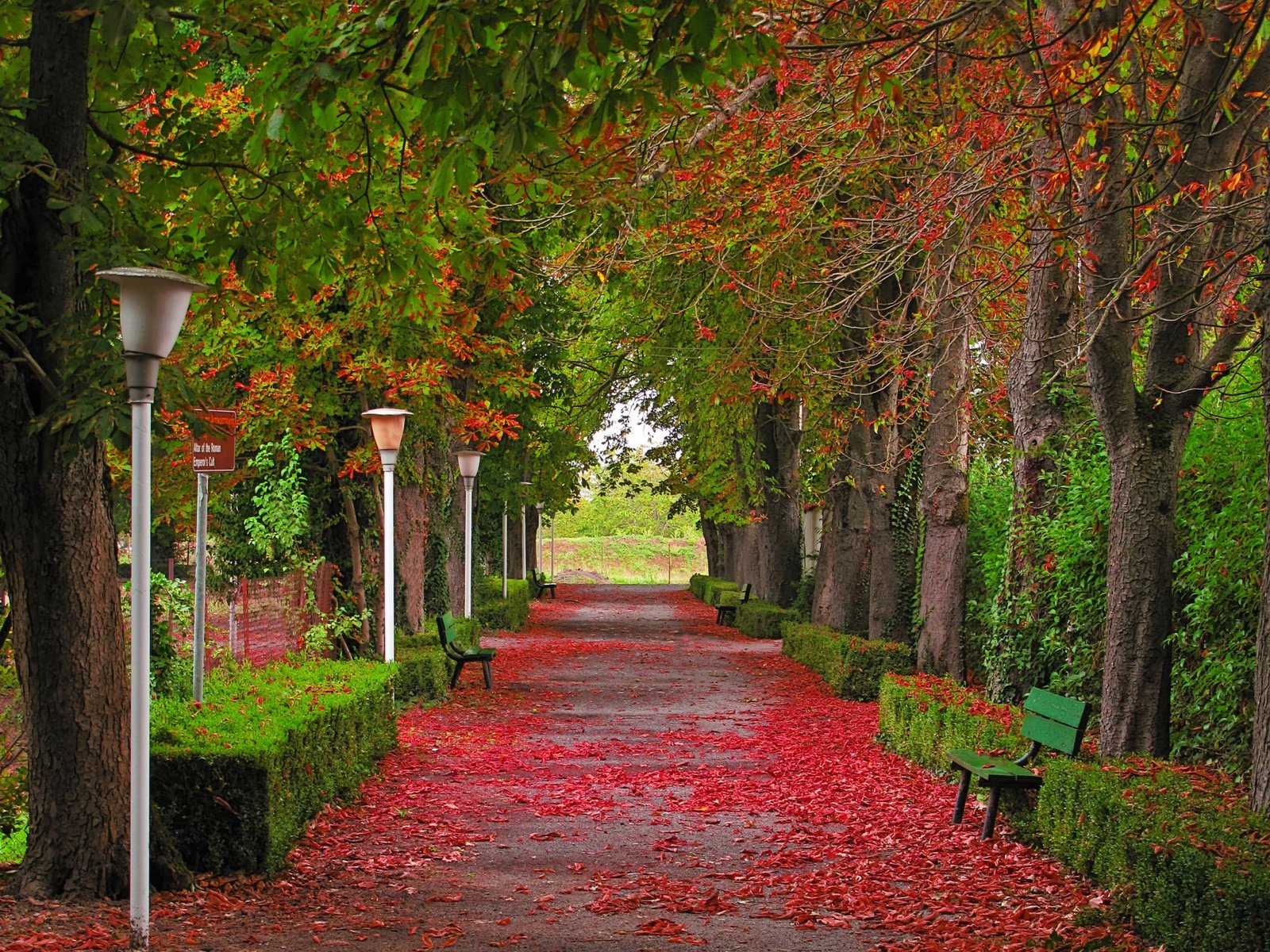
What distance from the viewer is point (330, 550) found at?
61.2 feet

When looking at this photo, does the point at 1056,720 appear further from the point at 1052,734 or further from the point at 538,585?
the point at 538,585

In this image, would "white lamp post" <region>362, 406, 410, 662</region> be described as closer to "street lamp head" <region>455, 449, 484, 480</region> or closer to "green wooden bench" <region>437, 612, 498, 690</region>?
"green wooden bench" <region>437, 612, 498, 690</region>

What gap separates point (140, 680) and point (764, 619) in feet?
77.6

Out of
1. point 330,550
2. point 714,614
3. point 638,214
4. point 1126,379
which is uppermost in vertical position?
point 638,214

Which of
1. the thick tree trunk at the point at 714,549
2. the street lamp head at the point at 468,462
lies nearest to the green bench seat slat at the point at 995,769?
→ the street lamp head at the point at 468,462

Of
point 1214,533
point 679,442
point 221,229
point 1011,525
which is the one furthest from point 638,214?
point 679,442

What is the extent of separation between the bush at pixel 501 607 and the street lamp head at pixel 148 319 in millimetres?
21258

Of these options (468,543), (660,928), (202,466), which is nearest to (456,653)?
(468,543)

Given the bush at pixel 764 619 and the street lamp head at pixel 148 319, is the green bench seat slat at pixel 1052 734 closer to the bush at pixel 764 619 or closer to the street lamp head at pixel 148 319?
the street lamp head at pixel 148 319

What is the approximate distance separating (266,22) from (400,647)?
35.3 ft

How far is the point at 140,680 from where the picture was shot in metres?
6.44

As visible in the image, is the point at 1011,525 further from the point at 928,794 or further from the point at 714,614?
the point at 714,614

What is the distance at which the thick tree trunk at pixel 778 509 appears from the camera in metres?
29.5

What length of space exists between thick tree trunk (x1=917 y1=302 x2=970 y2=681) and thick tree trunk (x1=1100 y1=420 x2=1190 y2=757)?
647 cm
